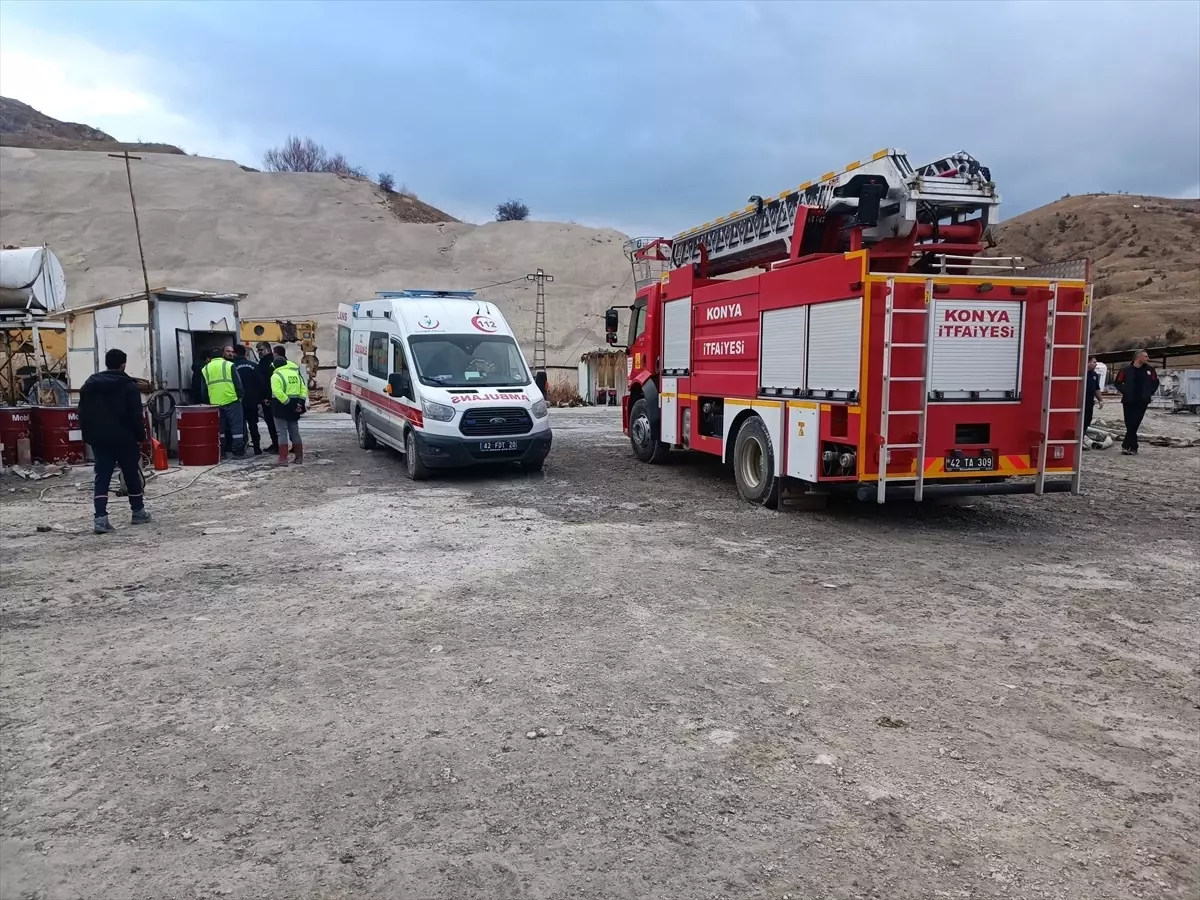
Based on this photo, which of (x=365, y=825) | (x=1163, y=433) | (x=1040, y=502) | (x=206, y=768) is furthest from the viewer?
(x=1163, y=433)

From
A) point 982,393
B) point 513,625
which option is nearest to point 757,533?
point 982,393

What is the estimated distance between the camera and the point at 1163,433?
62.5 ft

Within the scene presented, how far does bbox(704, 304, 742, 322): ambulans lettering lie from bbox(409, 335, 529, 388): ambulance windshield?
3.00 metres

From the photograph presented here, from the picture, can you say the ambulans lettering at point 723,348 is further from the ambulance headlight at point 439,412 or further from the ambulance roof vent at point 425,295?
the ambulance roof vent at point 425,295

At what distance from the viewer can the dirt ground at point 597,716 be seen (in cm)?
296

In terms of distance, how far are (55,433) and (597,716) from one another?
12370mm

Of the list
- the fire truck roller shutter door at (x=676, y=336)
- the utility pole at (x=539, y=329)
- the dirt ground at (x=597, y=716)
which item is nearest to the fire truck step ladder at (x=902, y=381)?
the dirt ground at (x=597, y=716)

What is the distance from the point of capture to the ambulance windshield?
11.9 m

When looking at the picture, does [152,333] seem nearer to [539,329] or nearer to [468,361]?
[468,361]

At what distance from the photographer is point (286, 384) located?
12.6 meters

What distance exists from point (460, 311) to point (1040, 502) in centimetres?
859

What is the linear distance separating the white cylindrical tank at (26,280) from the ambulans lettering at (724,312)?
10.9m

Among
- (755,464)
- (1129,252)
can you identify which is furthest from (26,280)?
(1129,252)

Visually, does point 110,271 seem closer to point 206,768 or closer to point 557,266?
point 557,266
